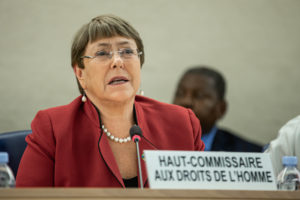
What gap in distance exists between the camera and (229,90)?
5297mm

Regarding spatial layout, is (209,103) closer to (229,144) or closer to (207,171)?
(229,144)

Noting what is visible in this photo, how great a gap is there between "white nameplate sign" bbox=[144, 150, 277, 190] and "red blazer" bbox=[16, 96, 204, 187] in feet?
1.71

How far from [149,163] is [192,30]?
4.07 m

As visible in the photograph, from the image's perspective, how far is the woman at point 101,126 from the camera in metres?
1.94

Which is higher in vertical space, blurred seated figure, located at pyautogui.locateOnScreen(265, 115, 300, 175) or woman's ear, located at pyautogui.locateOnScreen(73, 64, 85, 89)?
woman's ear, located at pyautogui.locateOnScreen(73, 64, 85, 89)

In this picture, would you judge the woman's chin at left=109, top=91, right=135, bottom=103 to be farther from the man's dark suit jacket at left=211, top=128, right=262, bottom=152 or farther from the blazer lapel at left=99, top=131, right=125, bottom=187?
the man's dark suit jacket at left=211, top=128, right=262, bottom=152

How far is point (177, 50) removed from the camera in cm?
527

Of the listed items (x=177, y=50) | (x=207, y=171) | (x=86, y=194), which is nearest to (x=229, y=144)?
(x=177, y=50)

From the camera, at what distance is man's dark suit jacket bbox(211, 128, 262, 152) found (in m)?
4.19

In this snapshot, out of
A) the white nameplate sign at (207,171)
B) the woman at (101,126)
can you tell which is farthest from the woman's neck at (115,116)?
the white nameplate sign at (207,171)

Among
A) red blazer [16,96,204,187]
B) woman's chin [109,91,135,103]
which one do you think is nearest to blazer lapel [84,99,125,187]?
red blazer [16,96,204,187]

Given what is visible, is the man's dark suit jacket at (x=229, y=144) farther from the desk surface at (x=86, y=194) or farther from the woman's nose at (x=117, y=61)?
the desk surface at (x=86, y=194)

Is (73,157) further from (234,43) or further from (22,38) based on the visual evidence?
(234,43)

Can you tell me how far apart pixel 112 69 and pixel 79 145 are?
0.34 m
